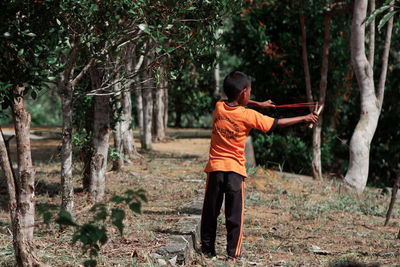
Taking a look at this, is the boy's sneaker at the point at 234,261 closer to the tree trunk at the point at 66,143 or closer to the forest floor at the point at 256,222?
the forest floor at the point at 256,222

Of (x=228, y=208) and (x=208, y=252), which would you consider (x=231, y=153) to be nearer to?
(x=228, y=208)

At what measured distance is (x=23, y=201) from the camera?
394cm

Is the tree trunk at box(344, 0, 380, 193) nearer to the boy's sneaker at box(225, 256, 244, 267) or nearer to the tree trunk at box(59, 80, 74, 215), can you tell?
the boy's sneaker at box(225, 256, 244, 267)

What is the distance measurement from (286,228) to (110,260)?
2.45 m

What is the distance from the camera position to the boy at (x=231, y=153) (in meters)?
4.52

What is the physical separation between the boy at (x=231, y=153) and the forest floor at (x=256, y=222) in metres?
Result: 0.34

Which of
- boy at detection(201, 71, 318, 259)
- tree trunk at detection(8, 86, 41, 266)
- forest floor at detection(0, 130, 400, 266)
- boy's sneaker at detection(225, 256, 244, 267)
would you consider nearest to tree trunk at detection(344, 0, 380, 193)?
forest floor at detection(0, 130, 400, 266)

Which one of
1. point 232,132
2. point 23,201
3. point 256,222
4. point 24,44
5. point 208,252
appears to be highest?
point 24,44

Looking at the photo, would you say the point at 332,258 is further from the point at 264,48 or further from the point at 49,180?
the point at 264,48

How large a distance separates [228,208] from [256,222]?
5.61 ft

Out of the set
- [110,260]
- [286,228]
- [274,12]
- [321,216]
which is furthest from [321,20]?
[110,260]

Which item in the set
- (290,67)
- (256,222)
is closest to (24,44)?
(256,222)

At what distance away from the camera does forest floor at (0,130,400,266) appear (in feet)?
15.1

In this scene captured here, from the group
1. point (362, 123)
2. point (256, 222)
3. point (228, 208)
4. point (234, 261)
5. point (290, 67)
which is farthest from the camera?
point (290, 67)
